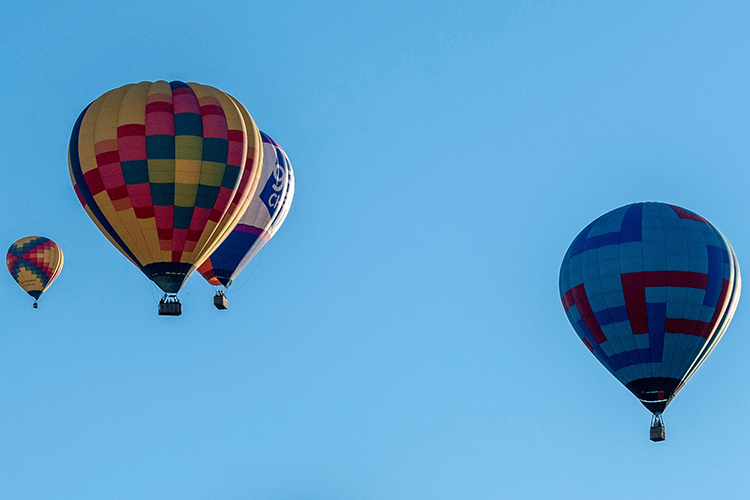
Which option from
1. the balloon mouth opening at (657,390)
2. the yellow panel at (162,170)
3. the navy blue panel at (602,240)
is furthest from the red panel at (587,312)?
the yellow panel at (162,170)

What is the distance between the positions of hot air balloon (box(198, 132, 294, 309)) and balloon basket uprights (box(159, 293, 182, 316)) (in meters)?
6.01

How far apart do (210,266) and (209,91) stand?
24.1ft

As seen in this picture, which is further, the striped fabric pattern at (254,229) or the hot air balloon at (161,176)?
the striped fabric pattern at (254,229)

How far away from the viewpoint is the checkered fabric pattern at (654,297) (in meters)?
41.1

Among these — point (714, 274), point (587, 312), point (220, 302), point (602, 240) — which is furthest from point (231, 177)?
point (714, 274)

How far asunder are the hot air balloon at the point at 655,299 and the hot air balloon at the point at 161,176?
10.2 meters

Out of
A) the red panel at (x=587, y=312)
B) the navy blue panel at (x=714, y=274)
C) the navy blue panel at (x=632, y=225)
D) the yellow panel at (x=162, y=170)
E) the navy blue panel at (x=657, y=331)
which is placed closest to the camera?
the yellow panel at (x=162, y=170)

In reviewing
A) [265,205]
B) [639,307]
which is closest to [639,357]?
[639,307]

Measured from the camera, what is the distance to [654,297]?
135ft

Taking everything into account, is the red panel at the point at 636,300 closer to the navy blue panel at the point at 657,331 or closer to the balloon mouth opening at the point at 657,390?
the navy blue panel at the point at 657,331

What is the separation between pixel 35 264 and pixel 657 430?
88.6ft

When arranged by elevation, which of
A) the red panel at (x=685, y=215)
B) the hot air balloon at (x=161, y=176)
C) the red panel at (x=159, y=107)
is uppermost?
the red panel at (x=159, y=107)

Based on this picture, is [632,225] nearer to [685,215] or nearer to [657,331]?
[685,215]

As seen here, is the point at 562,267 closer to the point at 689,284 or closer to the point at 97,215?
the point at 689,284
